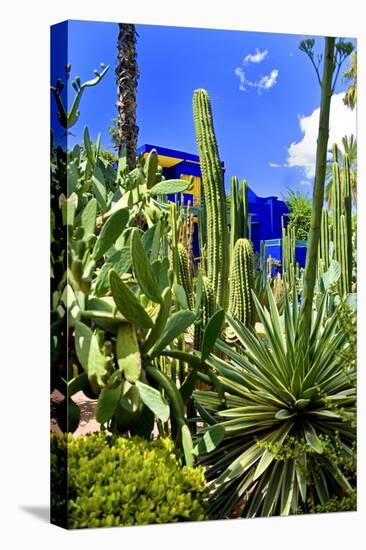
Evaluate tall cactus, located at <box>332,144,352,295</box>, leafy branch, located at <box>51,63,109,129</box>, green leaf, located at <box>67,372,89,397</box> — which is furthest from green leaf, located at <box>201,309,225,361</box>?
leafy branch, located at <box>51,63,109,129</box>

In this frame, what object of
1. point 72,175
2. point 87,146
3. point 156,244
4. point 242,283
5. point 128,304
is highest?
point 87,146

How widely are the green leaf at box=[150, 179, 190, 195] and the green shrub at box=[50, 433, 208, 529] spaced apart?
1564mm

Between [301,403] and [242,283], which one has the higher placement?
[242,283]

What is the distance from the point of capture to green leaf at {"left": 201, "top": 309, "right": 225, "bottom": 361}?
21.4 feet

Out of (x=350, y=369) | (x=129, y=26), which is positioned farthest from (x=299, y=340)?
(x=129, y=26)

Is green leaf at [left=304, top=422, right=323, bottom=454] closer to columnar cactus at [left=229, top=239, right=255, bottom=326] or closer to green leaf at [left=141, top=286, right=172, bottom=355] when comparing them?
columnar cactus at [left=229, top=239, right=255, bottom=326]

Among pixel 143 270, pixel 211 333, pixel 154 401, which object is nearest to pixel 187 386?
pixel 211 333

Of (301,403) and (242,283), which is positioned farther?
(242,283)

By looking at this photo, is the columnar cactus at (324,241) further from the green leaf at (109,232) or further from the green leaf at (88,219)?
the green leaf at (88,219)

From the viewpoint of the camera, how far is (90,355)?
597 centimetres

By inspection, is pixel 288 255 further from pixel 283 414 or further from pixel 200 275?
pixel 283 414

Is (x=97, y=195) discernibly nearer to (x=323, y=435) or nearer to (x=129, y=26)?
(x=129, y=26)

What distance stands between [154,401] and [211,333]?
0.70m

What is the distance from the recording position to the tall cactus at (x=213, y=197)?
6723mm
